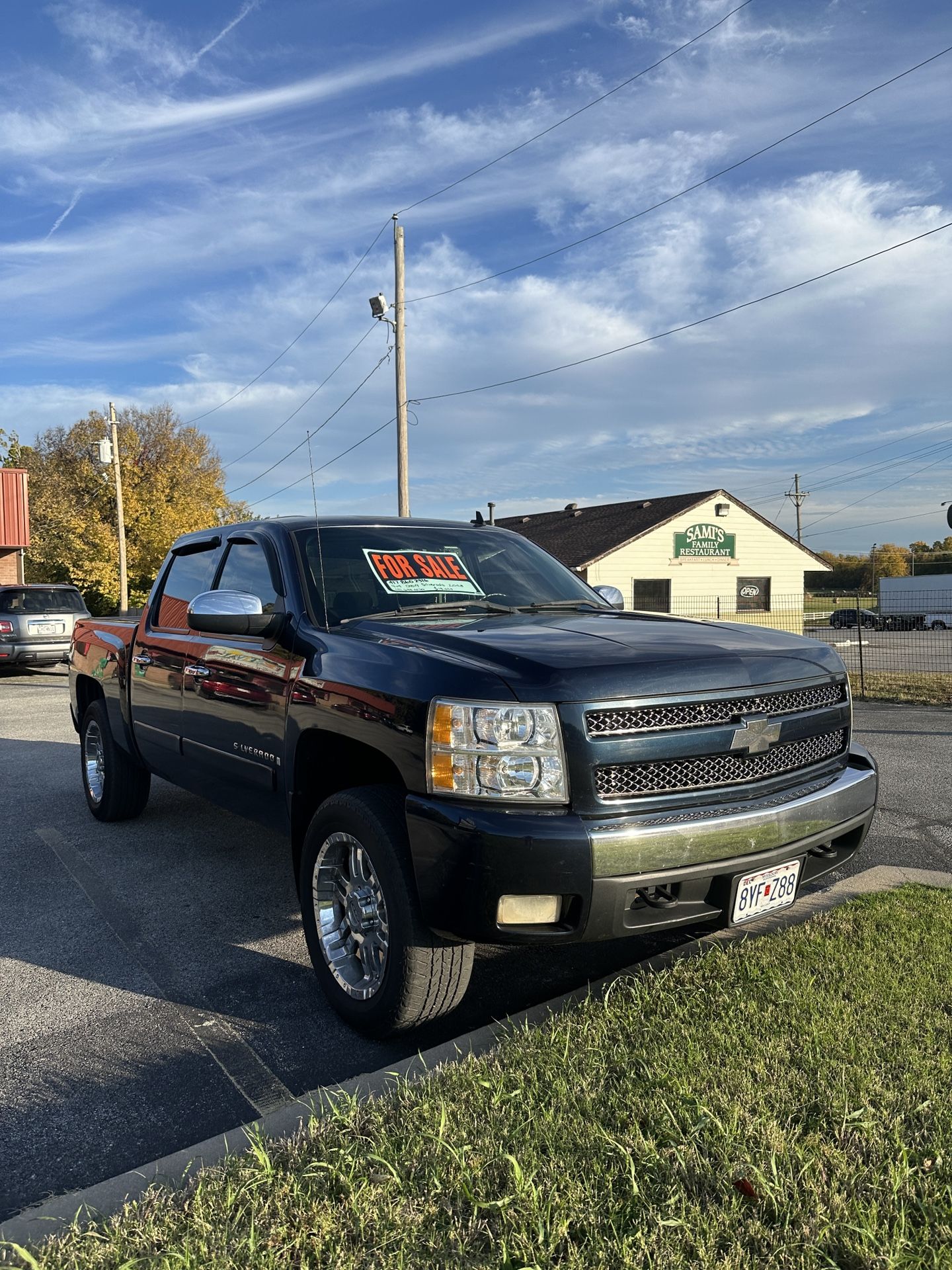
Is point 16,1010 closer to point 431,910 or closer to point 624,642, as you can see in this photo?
point 431,910

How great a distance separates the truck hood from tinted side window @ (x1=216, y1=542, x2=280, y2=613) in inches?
28.3

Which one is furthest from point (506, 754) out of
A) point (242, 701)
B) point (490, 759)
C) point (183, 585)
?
point (183, 585)

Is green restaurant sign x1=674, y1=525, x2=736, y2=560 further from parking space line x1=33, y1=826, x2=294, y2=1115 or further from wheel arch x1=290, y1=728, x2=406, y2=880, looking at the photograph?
wheel arch x1=290, y1=728, x2=406, y2=880

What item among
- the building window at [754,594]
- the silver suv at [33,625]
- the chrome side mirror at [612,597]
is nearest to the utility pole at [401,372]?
the silver suv at [33,625]

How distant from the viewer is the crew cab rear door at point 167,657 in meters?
4.99

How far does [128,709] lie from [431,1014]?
3431 mm

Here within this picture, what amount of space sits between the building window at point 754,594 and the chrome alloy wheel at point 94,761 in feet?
110

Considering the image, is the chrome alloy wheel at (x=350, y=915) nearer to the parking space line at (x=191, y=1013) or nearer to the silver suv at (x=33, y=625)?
the parking space line at (x=191, y=1013)

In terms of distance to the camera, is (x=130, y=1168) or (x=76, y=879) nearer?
(x=130, y=1168)

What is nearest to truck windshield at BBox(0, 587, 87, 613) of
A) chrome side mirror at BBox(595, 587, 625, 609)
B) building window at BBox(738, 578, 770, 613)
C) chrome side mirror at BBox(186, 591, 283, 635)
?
chrome side mirror at BBox(595, 587, 625, 609)

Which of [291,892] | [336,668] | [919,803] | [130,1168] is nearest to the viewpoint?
[130,1168]

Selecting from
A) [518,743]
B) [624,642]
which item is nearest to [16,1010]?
[518,743]

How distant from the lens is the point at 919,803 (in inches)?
259

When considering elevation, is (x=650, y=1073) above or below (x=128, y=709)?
below
